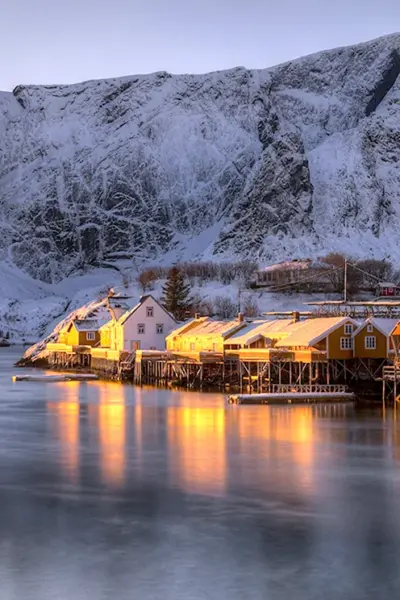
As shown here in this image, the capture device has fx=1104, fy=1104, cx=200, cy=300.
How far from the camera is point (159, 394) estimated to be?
212ft

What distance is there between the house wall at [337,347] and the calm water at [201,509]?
50.6 feet

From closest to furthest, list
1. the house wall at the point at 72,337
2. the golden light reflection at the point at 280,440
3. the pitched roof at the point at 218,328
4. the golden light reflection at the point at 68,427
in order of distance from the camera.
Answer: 1. the golden light reflection at the point at 280,440
2. the golden light reflection at the point at 68,427
3. the pitched roof at the point at 218,328
4. the house wall at the point at 72,337

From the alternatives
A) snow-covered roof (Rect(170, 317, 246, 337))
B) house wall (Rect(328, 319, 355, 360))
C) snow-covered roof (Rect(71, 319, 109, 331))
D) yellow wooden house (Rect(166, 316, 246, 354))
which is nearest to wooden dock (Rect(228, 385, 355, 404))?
house wall (Rect(328, 319, 355, 360))

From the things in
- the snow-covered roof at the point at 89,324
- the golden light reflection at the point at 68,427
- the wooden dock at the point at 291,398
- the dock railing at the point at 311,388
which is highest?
the snow-covered roof at the point at 89,324

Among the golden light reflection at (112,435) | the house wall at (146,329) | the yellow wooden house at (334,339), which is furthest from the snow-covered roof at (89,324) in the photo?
the yellow wooden house at (334,339)

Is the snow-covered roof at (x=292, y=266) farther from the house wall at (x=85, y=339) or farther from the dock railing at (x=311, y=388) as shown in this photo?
the dock railing at (x=311, y=388)

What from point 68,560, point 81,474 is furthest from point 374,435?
point 68,560

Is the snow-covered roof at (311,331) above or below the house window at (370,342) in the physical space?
above

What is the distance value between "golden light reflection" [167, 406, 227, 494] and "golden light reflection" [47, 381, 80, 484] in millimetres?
3215

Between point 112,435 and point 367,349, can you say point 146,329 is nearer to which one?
point 367,349

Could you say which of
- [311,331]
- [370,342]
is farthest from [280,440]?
[311,331]

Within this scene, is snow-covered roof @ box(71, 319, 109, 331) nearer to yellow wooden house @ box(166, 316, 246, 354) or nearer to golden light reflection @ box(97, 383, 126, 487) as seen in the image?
yellow wooden house @ box(166, 316, 246, 354)

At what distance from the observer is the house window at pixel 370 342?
6369 centimetres

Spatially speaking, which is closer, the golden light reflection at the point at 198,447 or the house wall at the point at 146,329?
the golden light reflection at the point at 198,447
